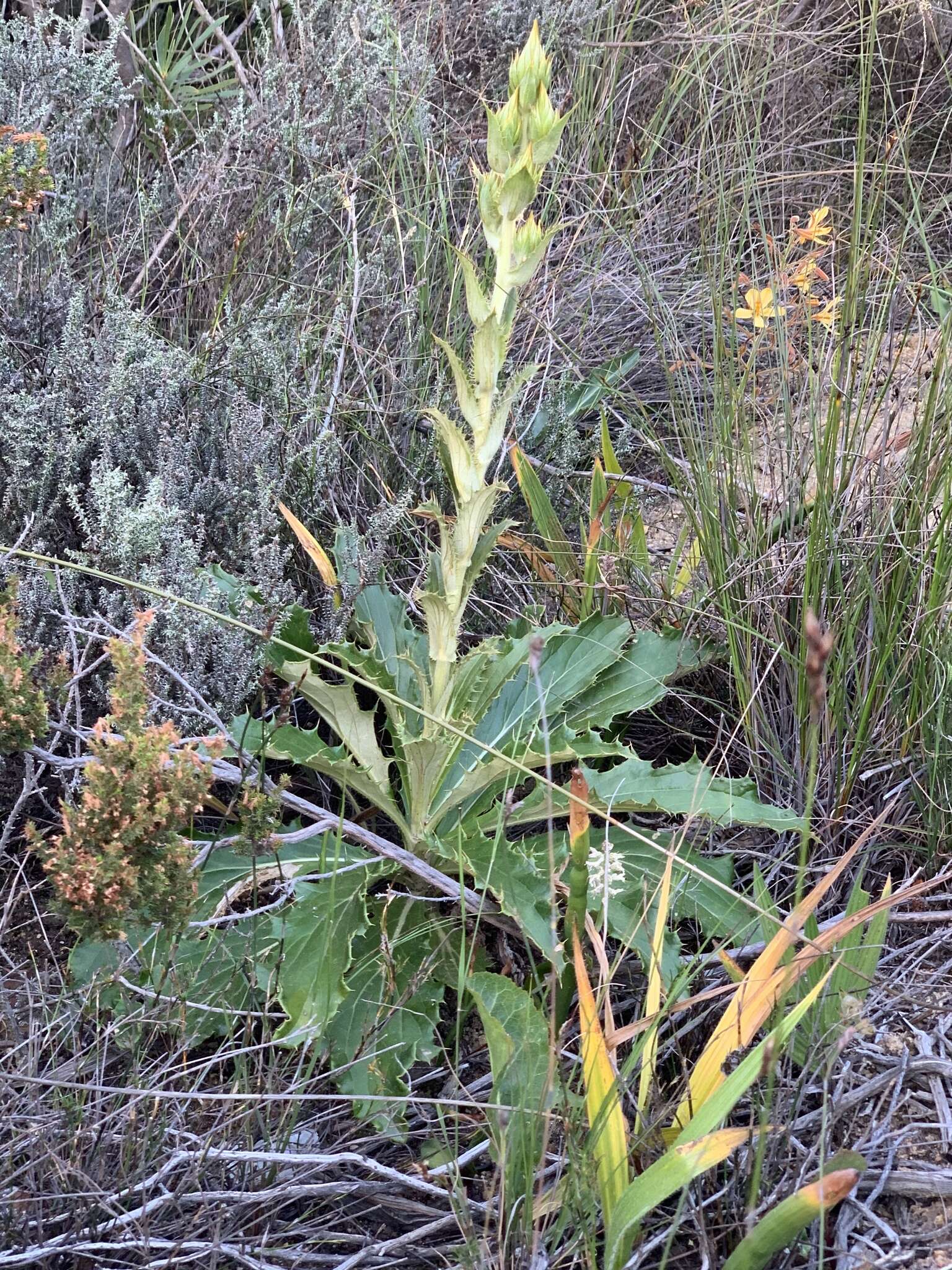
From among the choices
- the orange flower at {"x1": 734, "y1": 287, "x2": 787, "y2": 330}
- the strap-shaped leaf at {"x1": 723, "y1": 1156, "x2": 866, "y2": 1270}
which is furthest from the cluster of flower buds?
the strap-shaped leaf at {"x1": 723, "y1": 1156, "x2": 866, "y2": 1270}

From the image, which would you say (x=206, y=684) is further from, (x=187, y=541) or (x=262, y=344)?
(x=262, y=344)

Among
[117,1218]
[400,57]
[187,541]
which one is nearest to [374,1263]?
[117,1218]

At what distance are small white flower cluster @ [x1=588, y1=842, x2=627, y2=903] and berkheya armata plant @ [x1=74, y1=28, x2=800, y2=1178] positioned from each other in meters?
0.01

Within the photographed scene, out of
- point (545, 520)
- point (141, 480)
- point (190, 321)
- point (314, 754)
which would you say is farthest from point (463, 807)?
point (190, 321)

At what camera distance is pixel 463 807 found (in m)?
2.16

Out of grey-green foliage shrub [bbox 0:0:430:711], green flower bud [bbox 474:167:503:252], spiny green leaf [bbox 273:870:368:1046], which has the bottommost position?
spiny green leaf [bbox 273:870:368:1046]

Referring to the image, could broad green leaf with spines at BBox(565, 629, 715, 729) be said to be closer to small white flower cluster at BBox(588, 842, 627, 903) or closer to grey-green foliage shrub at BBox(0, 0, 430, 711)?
small white flower cluster at BBox(588, 842, 627, 903)

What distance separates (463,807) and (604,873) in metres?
0.65

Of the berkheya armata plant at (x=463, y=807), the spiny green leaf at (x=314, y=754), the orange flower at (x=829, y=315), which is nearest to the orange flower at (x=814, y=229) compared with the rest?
the orange flower at (x=829, y=315)

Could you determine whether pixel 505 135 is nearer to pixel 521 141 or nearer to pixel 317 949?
pixel 521 141

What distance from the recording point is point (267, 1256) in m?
1.49

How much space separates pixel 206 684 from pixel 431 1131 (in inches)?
40.8

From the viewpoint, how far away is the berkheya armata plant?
1653mm

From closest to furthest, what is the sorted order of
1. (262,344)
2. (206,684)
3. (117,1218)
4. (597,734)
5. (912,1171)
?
(117,1218) < (912,1171) < (597,734) < (206,684) < (262,344)
